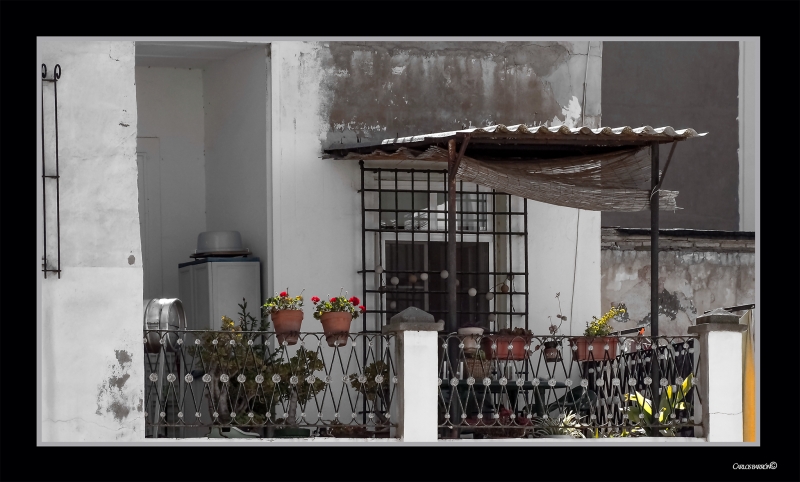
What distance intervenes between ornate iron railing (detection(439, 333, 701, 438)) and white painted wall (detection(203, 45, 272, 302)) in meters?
2.27

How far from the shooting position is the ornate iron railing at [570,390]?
1036 centimetres

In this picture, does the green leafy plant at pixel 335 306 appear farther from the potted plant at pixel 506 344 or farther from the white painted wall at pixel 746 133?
the white painted wall at pixel 746 133

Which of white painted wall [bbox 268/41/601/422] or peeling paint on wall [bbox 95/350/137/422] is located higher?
white painted wall [bbox 268/41/601/422]

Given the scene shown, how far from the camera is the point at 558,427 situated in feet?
34.9

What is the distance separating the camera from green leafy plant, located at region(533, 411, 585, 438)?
415 inches

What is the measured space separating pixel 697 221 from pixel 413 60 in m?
7.84

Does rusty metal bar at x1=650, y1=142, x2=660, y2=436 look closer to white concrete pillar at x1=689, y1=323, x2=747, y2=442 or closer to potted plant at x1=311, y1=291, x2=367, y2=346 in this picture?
white concrete pillar at x1=689, y1=323, x2=747, y2=442

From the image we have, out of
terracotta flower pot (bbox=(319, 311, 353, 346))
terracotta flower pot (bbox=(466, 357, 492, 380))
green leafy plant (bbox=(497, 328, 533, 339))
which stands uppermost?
terracotta flower pot (bbox=(319, 311, 353, 346))

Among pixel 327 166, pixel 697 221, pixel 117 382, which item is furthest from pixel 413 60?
pixel 697 221

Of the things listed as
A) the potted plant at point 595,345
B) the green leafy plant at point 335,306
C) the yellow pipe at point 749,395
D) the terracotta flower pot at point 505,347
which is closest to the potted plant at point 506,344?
the terracotta flower pot at point 505,347

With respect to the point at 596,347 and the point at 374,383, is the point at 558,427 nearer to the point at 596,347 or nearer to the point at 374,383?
the point at 596,347

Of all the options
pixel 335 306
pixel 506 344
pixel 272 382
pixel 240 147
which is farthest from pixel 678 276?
pixel 272 382

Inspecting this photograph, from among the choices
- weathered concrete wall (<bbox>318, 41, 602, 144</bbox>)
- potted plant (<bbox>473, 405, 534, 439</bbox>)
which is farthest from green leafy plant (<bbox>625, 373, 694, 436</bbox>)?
weathered concrete wall (<bbox>318, 41, 602, 144</bbox>)
